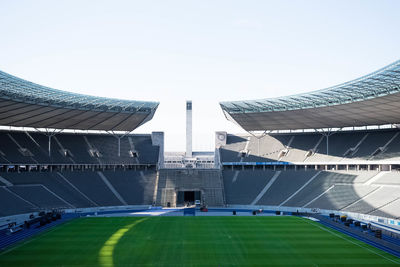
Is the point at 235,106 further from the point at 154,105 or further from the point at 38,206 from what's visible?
the point at 38,206

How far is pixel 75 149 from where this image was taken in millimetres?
62094

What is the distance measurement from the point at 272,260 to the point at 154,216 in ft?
78.7

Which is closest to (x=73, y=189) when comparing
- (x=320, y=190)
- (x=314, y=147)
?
(x=320, y=190)

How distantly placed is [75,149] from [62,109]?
16.6 m

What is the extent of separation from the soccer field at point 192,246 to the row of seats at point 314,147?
19.8 m

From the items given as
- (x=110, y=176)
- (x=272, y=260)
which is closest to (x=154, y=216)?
(x=110, y=176)

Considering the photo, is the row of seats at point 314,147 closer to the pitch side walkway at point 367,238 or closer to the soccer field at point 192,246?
the pitch side walkway at point 367,238

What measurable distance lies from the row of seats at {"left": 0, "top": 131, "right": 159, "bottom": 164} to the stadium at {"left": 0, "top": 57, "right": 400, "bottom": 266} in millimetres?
201

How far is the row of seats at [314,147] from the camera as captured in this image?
2181 inches

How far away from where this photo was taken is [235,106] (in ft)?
185

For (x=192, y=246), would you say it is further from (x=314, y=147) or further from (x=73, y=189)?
(x=314, y=147)

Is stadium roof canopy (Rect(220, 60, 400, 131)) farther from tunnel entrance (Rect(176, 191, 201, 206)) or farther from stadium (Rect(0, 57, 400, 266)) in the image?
tunnel entrance (Rect(176, 191, 201, 206))

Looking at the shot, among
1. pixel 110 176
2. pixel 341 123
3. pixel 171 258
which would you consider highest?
pixel 341 123

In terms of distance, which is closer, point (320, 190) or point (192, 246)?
point (192, 246)
